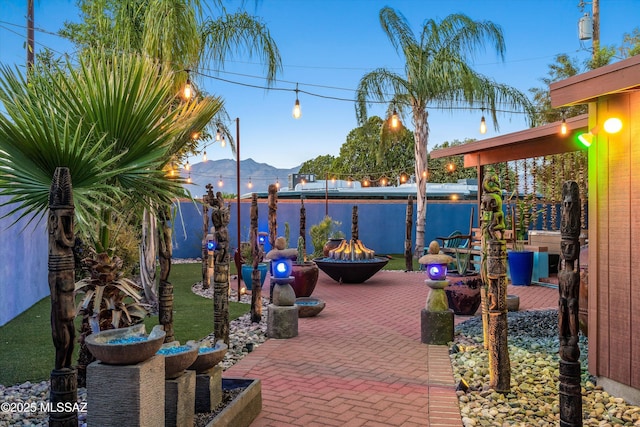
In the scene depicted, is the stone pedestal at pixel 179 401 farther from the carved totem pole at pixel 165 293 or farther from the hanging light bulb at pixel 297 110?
the hanging light bulb at pixel 297 110

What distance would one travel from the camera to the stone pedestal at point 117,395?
291 cm

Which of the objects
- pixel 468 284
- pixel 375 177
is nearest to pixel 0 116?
pixel 468 284

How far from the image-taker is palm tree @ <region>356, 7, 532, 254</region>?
626 inches

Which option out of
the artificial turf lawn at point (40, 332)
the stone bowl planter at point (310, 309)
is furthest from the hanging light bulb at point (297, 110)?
the stone bowl planter at point (310, 309)

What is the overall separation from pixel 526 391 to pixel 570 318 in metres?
1.55

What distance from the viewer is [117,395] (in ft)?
9.55

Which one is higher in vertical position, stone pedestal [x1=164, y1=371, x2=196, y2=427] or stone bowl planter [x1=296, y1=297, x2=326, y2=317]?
stone pedestal [x1=164, y1=371, x2=196, y2=427]

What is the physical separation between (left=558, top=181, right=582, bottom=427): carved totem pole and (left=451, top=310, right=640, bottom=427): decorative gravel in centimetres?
67

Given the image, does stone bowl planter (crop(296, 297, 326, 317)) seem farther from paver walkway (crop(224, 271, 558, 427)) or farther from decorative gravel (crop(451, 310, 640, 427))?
decorative gravel (crop(451, 310, 640, 427))

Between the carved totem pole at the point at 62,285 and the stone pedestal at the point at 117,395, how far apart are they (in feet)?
0.58

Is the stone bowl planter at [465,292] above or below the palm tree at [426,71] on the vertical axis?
below

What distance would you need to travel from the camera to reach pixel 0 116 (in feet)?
10.4

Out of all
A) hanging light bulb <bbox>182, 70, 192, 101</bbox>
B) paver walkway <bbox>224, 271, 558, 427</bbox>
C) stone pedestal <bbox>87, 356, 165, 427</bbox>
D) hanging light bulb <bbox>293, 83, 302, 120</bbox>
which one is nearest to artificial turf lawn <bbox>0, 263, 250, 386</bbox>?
paver walkway <bbox>224, 271, 558, 427</bbox>

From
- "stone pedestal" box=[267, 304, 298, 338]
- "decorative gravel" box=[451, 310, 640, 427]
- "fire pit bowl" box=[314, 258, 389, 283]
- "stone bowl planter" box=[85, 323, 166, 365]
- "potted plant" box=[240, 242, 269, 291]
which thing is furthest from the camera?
"fire pit bowl" box=[314, 258, 389, 283]
